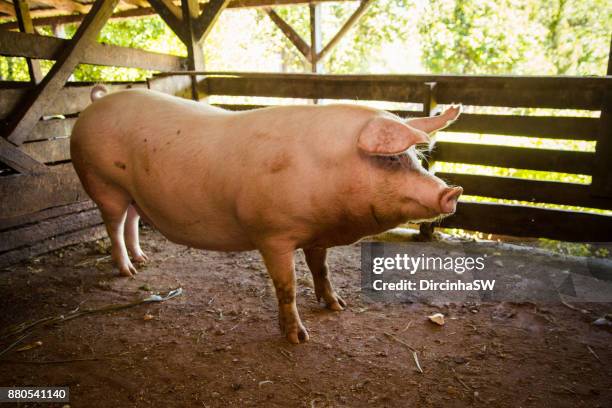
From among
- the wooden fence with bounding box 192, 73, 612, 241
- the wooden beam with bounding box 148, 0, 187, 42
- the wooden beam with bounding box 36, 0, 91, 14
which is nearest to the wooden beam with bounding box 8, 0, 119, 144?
the wooden beam with bounding box 148, 0, 187, 42

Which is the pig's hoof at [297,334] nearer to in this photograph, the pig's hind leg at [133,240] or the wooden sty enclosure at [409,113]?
the pig's hind leg at [133,240]

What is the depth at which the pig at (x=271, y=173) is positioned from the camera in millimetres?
2236

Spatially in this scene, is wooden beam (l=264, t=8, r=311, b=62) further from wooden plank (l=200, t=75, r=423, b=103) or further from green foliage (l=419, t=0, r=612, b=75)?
green foliage (l=419, t=0, r=612, b=75)

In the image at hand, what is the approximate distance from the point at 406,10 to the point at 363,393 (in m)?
13.7

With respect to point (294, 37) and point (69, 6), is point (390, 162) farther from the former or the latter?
point (69, 6)

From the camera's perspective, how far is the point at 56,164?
4.34m

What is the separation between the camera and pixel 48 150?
415 cm

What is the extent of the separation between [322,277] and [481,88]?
7.66 ft

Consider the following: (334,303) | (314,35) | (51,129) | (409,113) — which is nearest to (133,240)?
(51,129)

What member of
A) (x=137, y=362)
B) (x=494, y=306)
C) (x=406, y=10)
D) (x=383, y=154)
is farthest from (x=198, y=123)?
(x=406, y=10)

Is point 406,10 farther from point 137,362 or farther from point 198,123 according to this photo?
point 137,362

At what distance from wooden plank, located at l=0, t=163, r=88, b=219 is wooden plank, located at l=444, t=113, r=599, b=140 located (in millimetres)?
3651

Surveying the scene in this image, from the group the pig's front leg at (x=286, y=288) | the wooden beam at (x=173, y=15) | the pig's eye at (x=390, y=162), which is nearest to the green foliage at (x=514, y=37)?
the wooden beam at (x=173, y=15)

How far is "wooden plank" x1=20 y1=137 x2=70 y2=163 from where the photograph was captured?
13.1 ft
